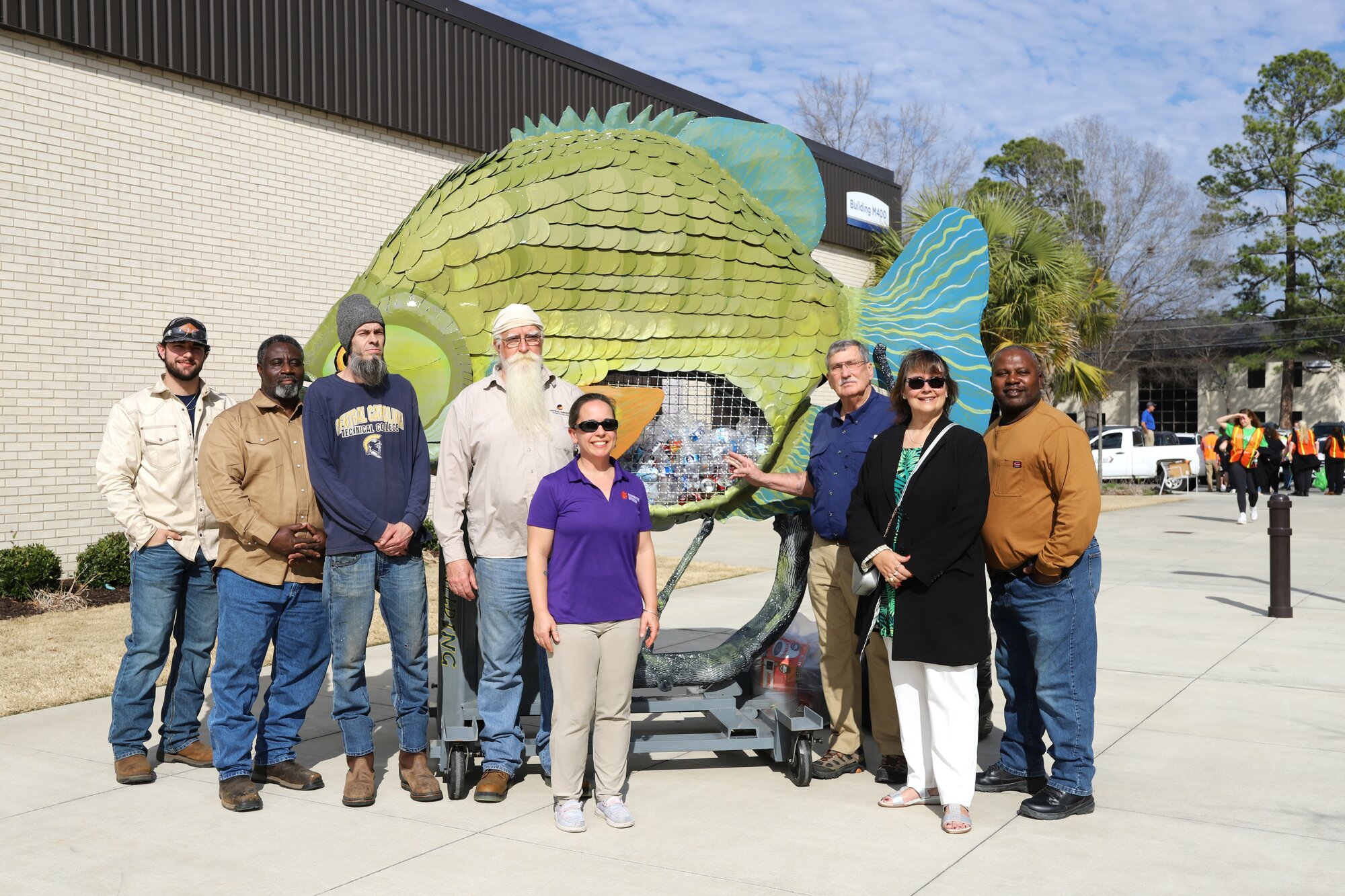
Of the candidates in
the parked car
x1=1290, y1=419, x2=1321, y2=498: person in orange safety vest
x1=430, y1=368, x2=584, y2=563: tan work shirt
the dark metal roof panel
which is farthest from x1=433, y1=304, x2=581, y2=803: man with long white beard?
the parked car

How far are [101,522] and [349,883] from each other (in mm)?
6803

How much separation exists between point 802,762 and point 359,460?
1949 millimetres

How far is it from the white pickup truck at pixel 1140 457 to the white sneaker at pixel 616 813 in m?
21.4

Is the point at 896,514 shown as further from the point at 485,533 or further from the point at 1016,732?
the point at 485,533

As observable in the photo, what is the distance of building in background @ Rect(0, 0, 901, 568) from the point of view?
26.8ft

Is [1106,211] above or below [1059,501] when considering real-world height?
above

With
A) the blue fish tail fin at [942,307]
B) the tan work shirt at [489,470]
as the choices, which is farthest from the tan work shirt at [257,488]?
the blue fish tail fin at [942,307]

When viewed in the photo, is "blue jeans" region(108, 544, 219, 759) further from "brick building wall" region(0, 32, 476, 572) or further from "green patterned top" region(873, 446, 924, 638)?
"brick building wall" region(0, 32, 476, 572)

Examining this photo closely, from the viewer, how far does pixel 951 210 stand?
487cm

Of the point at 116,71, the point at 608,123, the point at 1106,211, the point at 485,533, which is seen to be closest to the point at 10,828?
the point at 485,533

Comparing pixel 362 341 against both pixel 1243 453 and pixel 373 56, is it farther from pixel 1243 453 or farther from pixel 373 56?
pixel 1243 453

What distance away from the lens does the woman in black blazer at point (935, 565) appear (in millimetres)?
3432

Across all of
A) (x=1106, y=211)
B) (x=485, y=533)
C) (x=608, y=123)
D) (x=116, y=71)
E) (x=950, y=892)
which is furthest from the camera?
(x=1106, y=211)

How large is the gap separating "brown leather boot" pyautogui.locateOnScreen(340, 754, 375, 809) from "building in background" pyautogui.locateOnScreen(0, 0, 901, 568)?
582 cm
